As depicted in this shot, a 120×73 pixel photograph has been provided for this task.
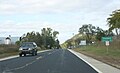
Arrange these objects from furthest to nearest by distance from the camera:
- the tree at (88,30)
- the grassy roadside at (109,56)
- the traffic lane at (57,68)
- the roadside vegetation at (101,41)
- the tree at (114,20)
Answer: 1. the tree at (88,30)
2. the tree at (114,20)
3. the roadside vegetation at (101,41)
4. the grassy roadside at (109,56)
5. the traffic lane at (57,68)

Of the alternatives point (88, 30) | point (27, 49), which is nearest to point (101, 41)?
point (27, 49)

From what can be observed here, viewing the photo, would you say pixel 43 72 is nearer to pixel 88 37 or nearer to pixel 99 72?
pixel 99 72

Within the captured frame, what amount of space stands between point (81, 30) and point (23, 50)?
152687mm

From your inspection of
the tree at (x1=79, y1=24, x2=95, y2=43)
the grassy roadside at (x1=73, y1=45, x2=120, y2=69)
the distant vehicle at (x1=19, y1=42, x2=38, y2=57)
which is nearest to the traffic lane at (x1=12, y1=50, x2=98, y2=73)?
the grassy roadside at (x1=73, y1=45, x2=120, y2=69)

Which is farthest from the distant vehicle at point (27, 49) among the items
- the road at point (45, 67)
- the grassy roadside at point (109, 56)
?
the road at point (45, 67)

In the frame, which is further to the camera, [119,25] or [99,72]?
[119,25]

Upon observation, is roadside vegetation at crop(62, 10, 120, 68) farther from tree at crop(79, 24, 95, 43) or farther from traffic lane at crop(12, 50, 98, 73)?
traffic lane at crop(12, 50, 98, 73)

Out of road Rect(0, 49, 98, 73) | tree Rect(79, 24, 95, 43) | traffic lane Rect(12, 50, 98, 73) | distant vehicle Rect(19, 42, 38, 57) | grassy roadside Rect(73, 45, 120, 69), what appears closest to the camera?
traffic lane Rect(12, 50, 98, 73)

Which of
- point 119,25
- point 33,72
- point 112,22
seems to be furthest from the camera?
point 112,22

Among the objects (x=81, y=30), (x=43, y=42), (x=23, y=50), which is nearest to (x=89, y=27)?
(x=81, y=30)

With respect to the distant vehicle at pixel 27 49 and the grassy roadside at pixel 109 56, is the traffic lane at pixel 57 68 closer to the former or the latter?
the grassy roadside at pixel 109 56

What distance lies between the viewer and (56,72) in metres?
18.6

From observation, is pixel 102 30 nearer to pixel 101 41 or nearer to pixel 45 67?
pixel 101 41

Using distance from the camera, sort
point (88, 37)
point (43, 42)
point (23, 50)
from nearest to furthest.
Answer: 1. point (23, 50)
2. point (43, 42)
3. point (88, 37)
